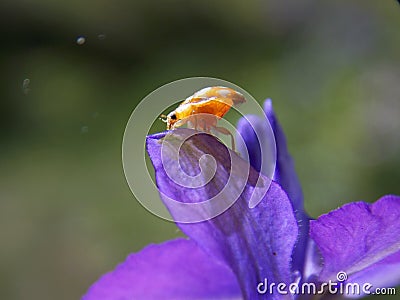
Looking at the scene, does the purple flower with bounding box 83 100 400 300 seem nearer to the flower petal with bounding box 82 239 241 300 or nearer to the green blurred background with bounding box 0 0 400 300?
the flower petal with bounding box 82 239 241 300

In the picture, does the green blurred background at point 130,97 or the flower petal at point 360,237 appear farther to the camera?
the green blurred background at point 130,97

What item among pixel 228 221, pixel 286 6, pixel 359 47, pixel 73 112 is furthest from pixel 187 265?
pixel 286 6

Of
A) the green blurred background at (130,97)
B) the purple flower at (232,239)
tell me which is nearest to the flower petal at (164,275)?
the purple flower at (232,239)

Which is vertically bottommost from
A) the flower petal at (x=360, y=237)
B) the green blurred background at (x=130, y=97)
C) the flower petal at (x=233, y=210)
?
the flower petal at (x=360, y=237)

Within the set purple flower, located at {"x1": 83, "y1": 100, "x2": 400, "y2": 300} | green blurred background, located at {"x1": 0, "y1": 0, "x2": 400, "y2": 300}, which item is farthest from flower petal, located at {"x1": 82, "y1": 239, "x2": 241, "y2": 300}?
green blurred background, located at {"x1": 0, "y1": 0, "x2": 400, "y2": 300}

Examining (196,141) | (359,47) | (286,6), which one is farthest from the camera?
(286,6)

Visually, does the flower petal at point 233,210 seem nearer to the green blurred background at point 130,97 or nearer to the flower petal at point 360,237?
the flower petal at point 360,237

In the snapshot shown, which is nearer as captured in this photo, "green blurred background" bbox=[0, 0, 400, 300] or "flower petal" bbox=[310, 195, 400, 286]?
"flower petal" bbox=[310, 195, 400, 286]

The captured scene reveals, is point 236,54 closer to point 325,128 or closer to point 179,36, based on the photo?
point 179,36
